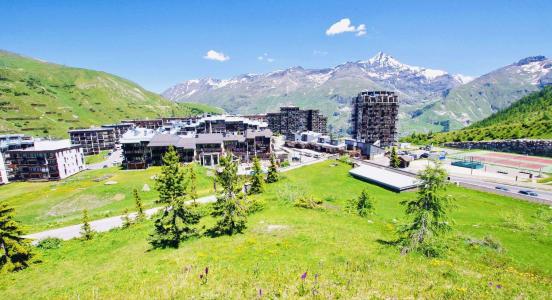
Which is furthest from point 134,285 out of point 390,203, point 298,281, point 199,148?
point 199,148

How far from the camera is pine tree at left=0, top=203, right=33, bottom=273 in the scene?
30562 millimetres

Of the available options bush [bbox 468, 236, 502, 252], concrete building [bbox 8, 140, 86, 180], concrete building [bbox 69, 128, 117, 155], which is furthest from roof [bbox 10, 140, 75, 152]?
bush [bbox 468, 236, 502, 252]

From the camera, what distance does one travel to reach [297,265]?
2220cm

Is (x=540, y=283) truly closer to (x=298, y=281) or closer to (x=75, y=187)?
(x=298, y=281)

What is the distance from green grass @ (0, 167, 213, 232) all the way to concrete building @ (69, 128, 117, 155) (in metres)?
81.3

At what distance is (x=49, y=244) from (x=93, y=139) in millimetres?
159804

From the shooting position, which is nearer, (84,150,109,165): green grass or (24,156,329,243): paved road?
(24,156,329,243): paved road

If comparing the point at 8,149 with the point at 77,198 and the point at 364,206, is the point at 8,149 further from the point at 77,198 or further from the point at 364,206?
the point at 364,206

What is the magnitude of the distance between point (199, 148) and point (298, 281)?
A: 102222 mm

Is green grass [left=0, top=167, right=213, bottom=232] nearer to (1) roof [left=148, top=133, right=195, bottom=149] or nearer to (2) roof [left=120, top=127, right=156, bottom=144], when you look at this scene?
(1) roof [left=148, top=133, right=195, bottom=149]

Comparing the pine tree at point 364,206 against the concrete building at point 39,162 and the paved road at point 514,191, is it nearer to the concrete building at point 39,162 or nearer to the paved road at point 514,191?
the paved road at point 514,191

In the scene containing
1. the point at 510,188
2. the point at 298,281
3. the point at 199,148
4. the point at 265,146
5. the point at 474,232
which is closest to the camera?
the point at 298,281

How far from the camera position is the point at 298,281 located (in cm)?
1802

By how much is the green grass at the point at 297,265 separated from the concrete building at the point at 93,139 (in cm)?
15966
